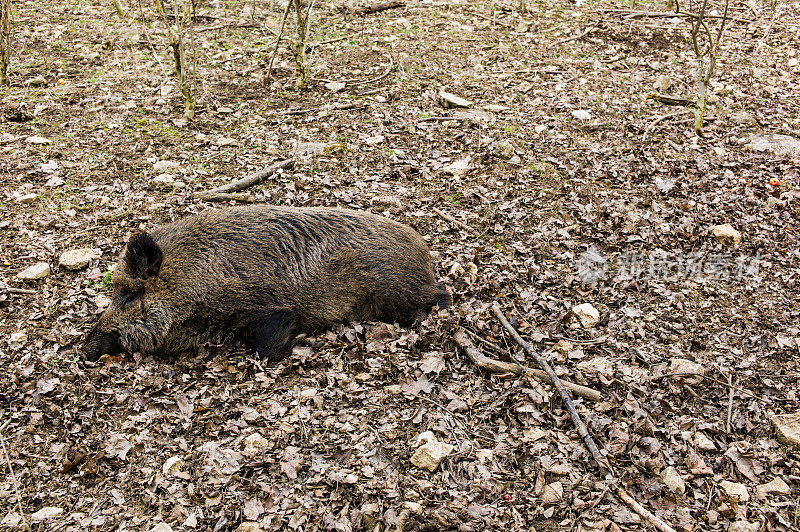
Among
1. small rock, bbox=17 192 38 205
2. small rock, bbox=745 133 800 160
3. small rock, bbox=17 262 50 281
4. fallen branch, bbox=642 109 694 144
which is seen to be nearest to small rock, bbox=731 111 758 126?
small rock, bbox=745 133 800 160

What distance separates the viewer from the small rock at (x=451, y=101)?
332 inches

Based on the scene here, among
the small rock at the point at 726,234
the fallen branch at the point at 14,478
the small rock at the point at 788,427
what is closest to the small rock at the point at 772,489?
the small rock at the point at 788,427

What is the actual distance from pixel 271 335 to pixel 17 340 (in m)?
1.99

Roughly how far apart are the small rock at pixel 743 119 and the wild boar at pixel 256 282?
559cm

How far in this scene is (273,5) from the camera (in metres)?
11.3

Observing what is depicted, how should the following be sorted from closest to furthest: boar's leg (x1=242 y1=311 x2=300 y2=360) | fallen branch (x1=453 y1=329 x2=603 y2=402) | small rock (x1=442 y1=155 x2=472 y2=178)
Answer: fallen branch (x1=453 y1=329 x2=603 y2=402) → boar's leg (x1=242 y1=311 x2=300 y2=360) → small rock (x1=442 y1=155 x2=472 y2=178)

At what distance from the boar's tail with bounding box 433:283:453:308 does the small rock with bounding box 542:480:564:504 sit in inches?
73.5

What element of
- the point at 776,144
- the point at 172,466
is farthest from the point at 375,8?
the point at 172,466

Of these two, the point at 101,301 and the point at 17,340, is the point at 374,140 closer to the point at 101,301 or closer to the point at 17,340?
the point at 101,301

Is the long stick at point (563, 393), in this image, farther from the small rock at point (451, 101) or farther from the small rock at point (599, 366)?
the small rock at point (451, 101)

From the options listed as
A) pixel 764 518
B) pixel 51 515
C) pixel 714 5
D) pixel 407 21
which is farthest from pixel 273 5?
pixel 764 518

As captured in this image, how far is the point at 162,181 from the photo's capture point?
666cm

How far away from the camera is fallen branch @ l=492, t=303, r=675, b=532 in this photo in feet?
11.7

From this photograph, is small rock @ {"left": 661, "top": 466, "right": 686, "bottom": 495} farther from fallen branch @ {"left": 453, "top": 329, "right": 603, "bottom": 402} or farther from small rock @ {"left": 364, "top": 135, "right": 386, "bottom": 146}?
small rock @ {"left": 364, "top": 135, "right": 386, "bottom": 146}
